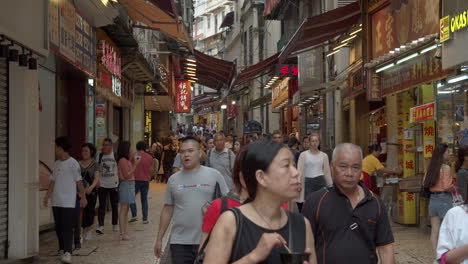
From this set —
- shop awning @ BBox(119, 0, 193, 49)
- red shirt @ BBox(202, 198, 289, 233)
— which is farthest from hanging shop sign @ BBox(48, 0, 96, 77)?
red shirt @ BBox(202, 198, 289, 233)

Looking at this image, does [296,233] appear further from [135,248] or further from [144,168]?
[144,168]

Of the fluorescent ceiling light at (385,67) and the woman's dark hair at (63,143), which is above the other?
the fluorescent ceiling light at (385,67)

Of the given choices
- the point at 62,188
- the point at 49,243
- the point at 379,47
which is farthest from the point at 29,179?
the point at 379,47

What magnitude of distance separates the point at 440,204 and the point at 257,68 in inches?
646

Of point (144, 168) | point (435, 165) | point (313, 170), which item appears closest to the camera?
point (435, 165)

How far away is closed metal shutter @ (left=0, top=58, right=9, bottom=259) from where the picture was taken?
8.84m

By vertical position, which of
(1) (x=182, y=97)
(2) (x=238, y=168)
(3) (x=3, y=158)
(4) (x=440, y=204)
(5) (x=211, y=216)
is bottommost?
(4) (x=440, y=204)

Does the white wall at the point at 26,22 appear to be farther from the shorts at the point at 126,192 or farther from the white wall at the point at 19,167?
the shorts at the point at 126,192

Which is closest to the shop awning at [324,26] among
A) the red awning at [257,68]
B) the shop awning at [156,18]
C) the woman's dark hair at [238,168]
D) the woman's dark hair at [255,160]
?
the shop awning at [156,18]

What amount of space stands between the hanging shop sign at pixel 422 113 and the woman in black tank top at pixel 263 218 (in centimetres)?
873

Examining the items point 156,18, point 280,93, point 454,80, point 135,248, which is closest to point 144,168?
point 156,18

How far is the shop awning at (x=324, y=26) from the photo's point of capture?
1437 cm

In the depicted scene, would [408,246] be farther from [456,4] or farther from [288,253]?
[288,253]

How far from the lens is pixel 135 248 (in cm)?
1070
